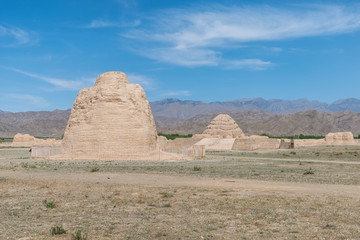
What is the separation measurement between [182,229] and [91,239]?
1.93 metres

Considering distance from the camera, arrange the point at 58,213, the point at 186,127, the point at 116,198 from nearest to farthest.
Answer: the point at 58,213 < the point at 116,198 < the point at 186,127

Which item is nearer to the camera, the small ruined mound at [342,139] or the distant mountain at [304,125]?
the small ruined mound at [342,139]

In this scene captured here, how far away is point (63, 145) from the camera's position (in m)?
33.9

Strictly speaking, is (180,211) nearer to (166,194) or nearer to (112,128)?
(166,194)

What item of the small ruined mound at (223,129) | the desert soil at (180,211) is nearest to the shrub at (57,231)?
the desert soil at (180,211)

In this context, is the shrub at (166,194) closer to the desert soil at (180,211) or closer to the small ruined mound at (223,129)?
the desert soil at (180,211)

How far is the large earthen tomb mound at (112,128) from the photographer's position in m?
31.8

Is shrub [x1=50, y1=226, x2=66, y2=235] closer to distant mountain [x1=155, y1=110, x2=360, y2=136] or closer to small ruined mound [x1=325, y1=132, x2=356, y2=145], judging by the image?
small ruined mound [x1=325, y1=132, x2=356, y2=145]

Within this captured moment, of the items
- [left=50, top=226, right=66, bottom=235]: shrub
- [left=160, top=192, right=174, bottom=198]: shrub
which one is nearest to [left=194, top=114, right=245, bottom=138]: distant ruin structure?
[left=160, top=192, right=174, bottom=198]: shrub

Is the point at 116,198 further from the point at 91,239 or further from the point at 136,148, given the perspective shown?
the point at 136,148

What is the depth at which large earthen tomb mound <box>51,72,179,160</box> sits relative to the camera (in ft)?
104

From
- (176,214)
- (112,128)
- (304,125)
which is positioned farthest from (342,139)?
(176,214)

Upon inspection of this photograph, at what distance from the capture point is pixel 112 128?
104 feet

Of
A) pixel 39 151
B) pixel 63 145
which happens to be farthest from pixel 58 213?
pixel 39 151
